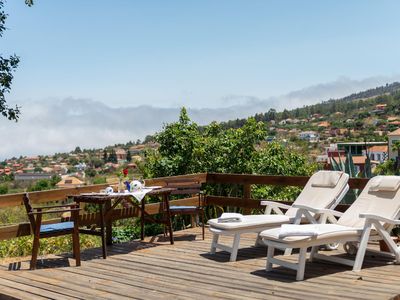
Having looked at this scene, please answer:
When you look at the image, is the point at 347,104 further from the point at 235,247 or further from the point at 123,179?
the point at 235,247

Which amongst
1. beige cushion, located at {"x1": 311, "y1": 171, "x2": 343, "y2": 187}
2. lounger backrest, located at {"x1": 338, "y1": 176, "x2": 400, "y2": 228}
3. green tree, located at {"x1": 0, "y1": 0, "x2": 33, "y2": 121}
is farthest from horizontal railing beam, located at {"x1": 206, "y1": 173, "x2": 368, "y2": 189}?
green tree, located at {"x1": 0, "y1": 0, "x2": 33, "y2": 121}

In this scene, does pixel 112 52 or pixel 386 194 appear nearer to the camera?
pixel 386 194

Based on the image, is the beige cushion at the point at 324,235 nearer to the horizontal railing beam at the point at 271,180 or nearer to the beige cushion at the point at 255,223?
the beige cushion at the point at 255,223

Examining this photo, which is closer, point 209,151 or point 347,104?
point 209,151

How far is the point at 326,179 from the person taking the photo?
689 centimetres

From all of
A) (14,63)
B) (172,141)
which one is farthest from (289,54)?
(14,63)

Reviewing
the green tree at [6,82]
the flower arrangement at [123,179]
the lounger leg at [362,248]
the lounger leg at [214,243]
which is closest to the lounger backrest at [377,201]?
the lounger leg at [362,248]

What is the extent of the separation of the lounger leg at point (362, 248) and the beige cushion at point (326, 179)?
1102mm

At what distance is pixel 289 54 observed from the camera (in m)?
25.9

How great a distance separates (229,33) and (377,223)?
1744 cm

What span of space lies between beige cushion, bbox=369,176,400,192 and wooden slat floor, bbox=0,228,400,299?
776 mm

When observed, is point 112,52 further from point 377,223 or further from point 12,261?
point 377,223

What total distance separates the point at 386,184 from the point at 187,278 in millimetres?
2467

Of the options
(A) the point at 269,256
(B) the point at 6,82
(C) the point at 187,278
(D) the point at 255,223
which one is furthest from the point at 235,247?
(B) the point at 6,82
